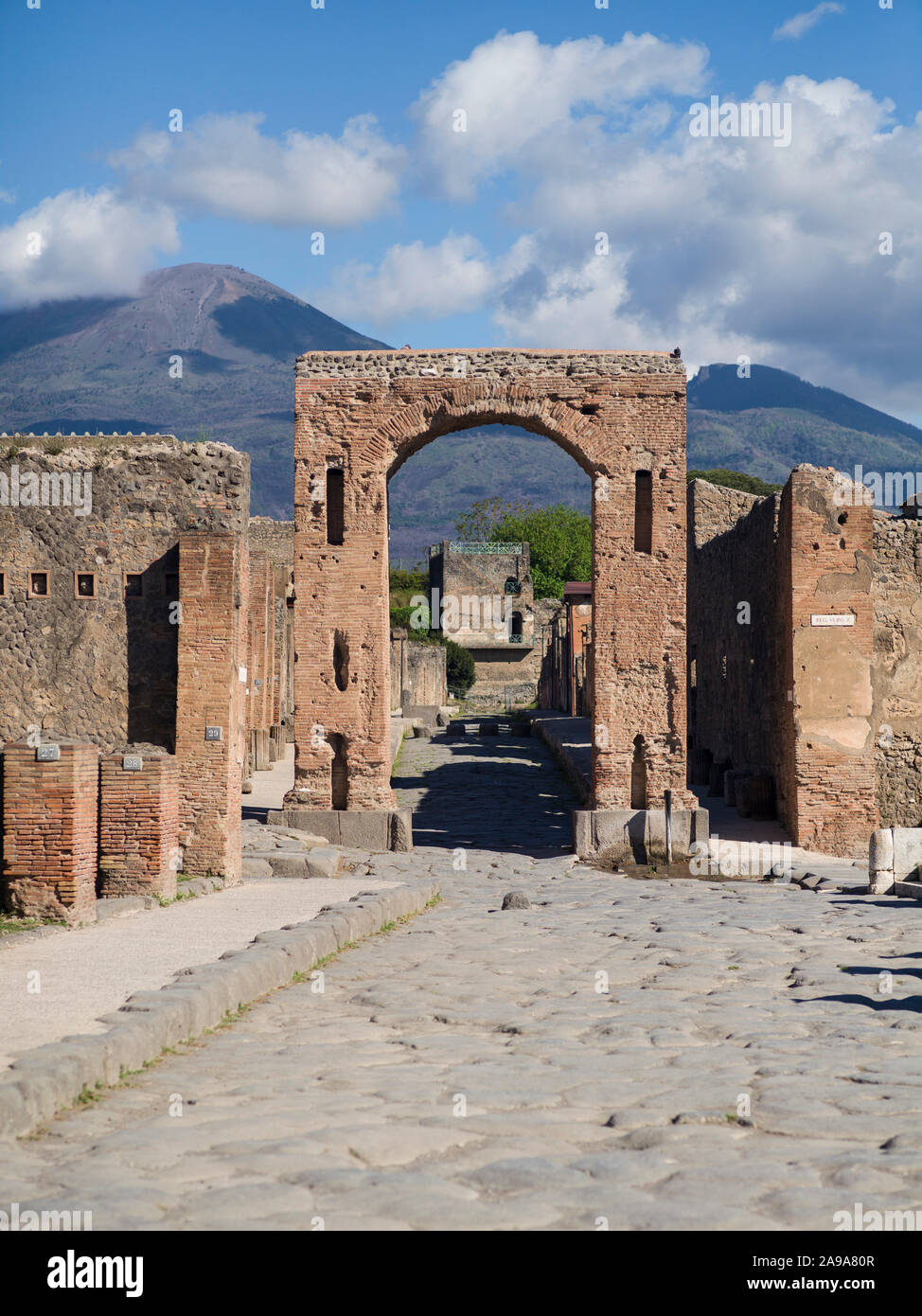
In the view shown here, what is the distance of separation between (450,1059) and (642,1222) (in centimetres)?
233

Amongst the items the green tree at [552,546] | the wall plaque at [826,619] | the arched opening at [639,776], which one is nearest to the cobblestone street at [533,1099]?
the wall plaque at [826,619]

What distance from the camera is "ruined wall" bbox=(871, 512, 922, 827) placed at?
17062 millimetres

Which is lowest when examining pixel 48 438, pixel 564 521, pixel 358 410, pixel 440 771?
pixel 440 771

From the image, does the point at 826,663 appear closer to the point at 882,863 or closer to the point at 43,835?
the point at 882,863

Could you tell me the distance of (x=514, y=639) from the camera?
7231 cm

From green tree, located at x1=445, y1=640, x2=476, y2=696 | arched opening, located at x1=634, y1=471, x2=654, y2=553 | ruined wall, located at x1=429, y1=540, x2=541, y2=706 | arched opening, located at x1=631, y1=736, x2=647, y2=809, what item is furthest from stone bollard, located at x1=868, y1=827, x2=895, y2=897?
ruined wall, located at x1=429, y1=540, x2=541, y2=706

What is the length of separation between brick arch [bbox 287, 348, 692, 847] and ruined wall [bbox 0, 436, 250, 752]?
4965mm

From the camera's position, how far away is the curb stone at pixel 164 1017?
482cm

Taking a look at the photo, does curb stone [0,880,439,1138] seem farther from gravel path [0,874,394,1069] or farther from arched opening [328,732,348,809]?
arched opening [328,732,348,809]

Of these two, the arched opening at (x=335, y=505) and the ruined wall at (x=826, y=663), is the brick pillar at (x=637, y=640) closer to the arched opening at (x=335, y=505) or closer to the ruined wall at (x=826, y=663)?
the ruined wall at (x=826, y=663)

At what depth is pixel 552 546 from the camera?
92.4 m

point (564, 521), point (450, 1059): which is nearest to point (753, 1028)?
point (450, 1059)
